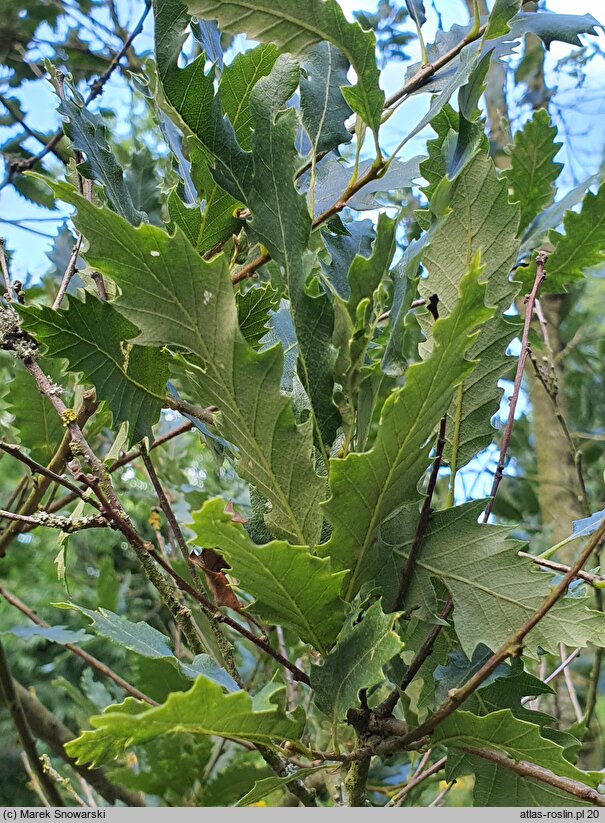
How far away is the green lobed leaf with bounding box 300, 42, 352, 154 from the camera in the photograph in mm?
493

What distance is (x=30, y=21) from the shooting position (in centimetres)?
141

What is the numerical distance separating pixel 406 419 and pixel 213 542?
112 millimetres

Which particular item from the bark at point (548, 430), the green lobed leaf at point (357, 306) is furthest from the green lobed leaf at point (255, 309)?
the bark at point (548, 430)

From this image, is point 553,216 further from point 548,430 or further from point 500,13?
point 548,430

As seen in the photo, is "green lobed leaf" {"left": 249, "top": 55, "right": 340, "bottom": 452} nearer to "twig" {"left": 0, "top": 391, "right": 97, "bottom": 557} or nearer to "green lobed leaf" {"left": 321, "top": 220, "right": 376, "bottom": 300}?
"green lobed leaf" {"left": 321, "top": 220, "right": 376, "bottom": 300}

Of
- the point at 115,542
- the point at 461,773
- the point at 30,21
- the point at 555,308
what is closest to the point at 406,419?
the point at 461,773

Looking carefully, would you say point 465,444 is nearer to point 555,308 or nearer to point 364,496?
point 364,496

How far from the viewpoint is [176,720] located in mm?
319

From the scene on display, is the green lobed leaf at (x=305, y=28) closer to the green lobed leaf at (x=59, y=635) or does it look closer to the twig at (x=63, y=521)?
the twig at (x=63, y=521)

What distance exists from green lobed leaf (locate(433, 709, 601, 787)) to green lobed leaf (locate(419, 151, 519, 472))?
17 centimetres

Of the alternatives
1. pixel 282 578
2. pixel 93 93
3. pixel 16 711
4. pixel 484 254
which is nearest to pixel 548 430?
pixel 93 93

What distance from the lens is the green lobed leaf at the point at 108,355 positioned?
458 mm

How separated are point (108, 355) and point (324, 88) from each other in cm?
22

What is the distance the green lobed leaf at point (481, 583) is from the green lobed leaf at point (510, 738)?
0.04 metres
